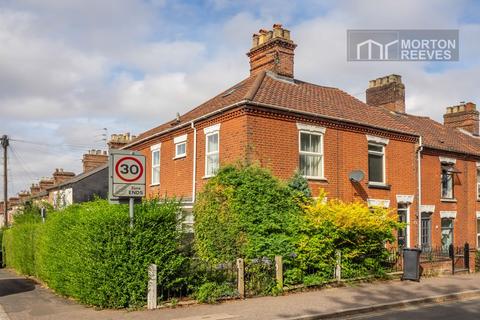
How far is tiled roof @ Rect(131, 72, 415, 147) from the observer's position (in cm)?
1759

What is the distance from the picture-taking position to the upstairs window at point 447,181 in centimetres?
2380

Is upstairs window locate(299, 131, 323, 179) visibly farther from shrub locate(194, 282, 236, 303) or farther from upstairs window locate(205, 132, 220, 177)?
shrub locate(194, 282, 236, 303)

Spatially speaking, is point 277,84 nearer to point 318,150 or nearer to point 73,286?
point 318,150

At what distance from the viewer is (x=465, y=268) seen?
19500mm

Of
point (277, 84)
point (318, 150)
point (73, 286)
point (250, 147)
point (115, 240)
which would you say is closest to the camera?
point (115, 240)

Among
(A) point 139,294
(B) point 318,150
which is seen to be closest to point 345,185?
(B) point 318,150

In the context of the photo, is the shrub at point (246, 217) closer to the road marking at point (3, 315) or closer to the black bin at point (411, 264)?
the black bin at point (411, 264)

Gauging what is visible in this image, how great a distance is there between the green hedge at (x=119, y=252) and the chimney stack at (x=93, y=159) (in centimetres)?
2679

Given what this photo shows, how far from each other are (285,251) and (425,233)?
1072 centimetres

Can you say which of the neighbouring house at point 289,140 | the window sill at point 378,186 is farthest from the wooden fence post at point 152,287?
the window sill at point 378,186

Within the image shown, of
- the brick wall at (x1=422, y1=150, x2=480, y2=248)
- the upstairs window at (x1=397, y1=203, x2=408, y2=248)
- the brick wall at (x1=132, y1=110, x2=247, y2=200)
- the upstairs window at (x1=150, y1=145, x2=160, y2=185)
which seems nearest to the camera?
the brick wall at (x1=132, y1=110, x2=247, y2=200)

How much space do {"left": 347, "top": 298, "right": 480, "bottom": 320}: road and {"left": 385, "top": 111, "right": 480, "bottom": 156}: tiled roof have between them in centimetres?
1125

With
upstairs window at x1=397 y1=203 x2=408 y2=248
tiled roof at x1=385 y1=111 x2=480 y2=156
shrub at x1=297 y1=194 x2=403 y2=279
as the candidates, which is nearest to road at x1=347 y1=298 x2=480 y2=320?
shrub at x1=297 y1=194 x2=403 y2=279

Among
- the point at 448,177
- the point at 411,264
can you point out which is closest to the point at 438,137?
the point at 448,177
